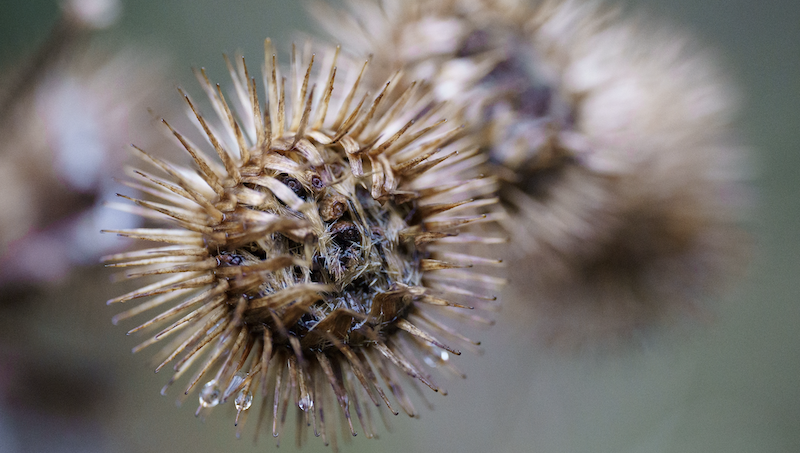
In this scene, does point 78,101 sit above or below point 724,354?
above

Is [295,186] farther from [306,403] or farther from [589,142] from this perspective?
[589,142]

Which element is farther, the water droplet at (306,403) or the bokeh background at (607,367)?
the bokeh background at (607,367)

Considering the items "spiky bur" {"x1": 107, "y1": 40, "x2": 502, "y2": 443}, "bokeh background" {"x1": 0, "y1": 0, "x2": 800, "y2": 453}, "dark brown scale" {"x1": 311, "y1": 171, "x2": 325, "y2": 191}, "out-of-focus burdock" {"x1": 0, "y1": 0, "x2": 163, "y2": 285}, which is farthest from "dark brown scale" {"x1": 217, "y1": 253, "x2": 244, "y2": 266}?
"bokeh background" {"x1": 0, "y1": 0, "x2": 800, "y2": 453}

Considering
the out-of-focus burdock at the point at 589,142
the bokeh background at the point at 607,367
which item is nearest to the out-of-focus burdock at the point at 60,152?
the bokeh background at the point at 607,367

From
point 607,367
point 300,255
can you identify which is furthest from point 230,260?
point 607,367

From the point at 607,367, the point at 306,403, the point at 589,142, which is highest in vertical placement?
the point at 589,142

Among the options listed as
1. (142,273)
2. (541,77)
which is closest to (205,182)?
(142,273)

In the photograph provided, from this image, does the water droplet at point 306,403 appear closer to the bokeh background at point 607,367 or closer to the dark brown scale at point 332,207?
the dark brown scale at point 332,207

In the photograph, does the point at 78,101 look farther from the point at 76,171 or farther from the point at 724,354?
the point at 724,354
